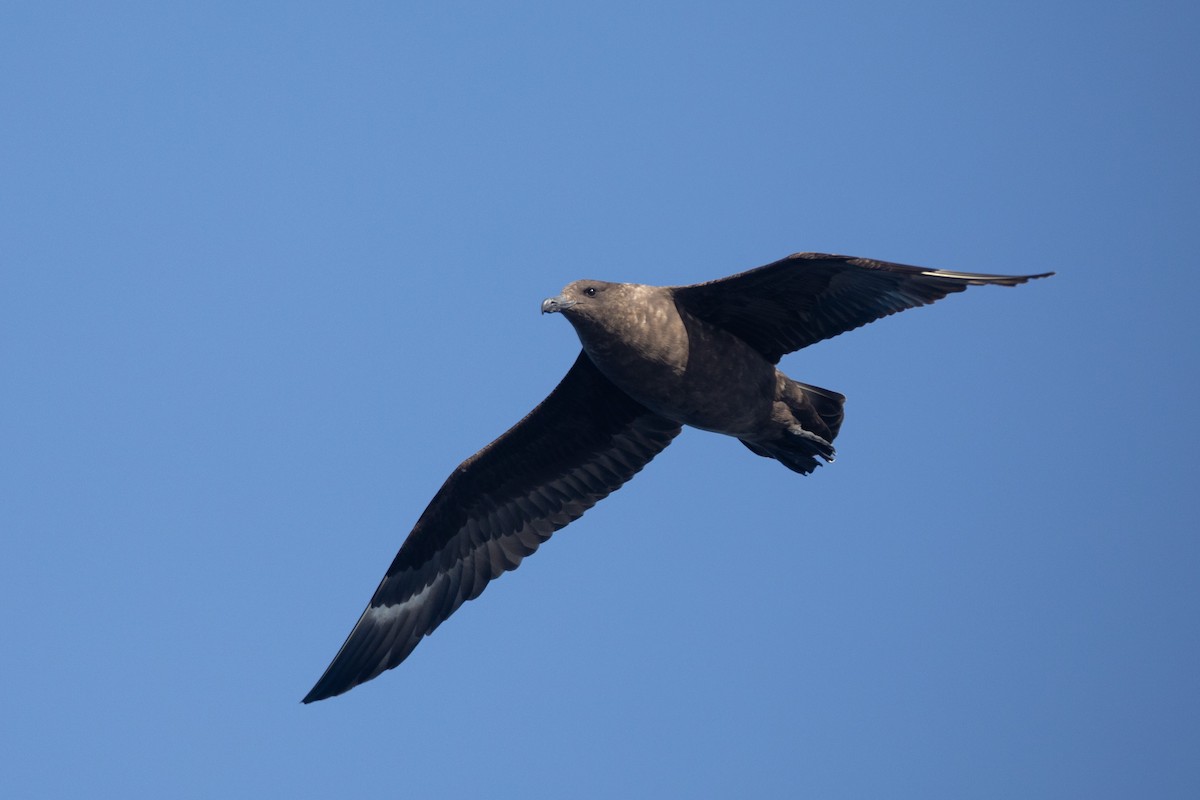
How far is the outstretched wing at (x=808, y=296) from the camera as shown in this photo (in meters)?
8.39

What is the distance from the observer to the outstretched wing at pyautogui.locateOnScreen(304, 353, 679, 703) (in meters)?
9.69

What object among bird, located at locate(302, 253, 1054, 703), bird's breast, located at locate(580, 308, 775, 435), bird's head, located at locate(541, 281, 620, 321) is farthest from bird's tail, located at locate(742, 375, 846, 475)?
bird's head, located at locate(541, 281, 620, 321)

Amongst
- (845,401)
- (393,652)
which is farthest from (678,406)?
(393,652)

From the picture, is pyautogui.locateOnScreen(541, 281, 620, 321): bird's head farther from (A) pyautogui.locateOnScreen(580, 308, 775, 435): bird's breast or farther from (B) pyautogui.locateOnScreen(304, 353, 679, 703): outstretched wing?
(B) pyautogui.locateOnScreen(304, 353, 679, 703): outstretched wing

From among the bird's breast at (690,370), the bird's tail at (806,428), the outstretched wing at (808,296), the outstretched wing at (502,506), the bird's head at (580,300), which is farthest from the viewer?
the outstretched wing at (502,506)

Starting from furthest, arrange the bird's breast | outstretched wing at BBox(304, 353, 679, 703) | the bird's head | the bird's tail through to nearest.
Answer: outstretched wing at BBox(304, 353, 679, 703) → the bird's tail → the bird's breast → the bird's head

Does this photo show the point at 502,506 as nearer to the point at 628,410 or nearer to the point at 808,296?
the point at 628,410

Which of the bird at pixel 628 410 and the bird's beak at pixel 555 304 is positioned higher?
the bird's beak at pixel 555 304

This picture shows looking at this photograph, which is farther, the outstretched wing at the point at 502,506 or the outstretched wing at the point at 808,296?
the outstretched wing at the point at 502,506

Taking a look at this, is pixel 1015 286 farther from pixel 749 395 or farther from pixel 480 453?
pixel 480 453

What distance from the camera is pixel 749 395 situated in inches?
351

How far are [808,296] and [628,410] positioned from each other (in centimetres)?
142

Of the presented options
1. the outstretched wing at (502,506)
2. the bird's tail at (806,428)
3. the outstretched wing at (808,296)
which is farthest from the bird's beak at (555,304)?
the bird's tail at (806,428)

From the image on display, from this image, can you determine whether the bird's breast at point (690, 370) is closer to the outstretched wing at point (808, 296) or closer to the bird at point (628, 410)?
the bird at point (628, 410)
